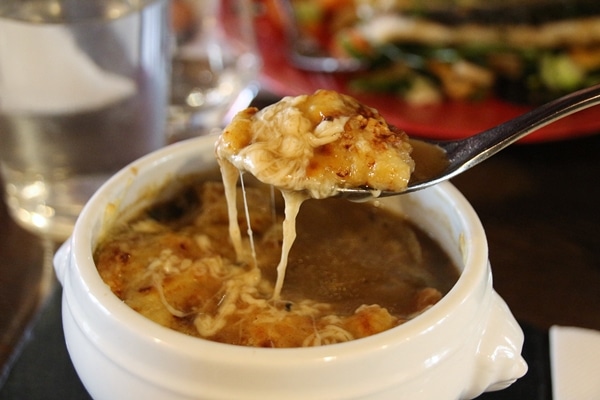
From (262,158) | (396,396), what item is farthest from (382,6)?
(396,396)

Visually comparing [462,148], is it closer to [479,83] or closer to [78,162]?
[78,162]

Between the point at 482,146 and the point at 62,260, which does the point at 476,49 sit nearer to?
the point at 482,146

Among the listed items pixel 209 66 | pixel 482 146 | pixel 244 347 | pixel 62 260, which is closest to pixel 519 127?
pixel 482 146

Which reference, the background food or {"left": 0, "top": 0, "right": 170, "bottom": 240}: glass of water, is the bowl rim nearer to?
{"left": 0, "top": 0, "right": 170, "bottom": 240}: glass of water

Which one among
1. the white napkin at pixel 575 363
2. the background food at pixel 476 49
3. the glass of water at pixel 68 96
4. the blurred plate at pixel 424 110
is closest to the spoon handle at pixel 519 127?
the white napkin at pixel 575 363

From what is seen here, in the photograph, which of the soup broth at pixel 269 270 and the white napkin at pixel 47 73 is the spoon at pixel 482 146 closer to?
the soup broth at pixel 269 270
